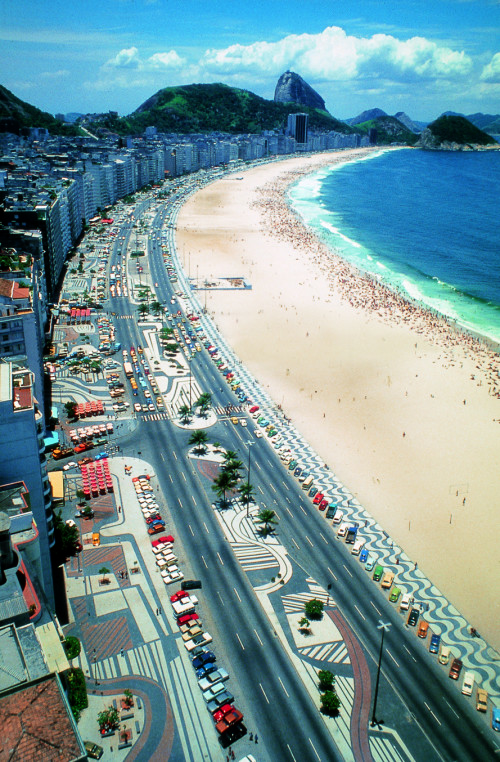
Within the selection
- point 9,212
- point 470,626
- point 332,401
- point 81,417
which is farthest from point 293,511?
point 9,212

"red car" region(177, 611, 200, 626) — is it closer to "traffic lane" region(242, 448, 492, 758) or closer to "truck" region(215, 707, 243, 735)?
"truck" region(215, 707, 243, 735)

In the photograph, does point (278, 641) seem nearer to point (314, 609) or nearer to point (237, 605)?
point (314, 609)

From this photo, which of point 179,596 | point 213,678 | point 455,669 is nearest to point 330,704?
point 213,678

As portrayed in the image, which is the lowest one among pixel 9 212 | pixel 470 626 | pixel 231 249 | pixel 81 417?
pixel 470 626

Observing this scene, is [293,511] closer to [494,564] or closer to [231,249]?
[494,564]

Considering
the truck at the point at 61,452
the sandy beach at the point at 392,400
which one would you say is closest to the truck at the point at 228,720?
the sandy beach at the point at 392,400

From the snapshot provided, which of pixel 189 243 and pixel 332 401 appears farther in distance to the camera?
pixel 189 243
